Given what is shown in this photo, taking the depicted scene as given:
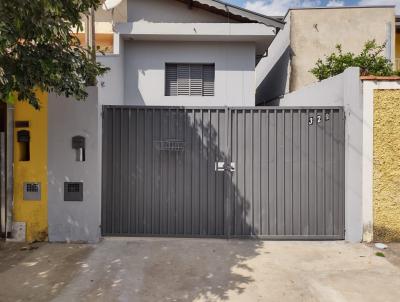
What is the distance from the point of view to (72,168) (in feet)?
18.9

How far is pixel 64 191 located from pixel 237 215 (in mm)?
3116

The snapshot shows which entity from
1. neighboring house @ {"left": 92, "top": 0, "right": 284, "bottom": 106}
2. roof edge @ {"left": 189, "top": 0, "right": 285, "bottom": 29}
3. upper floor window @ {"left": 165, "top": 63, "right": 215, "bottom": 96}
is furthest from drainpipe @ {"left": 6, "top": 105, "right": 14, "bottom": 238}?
roof edge @ {"left": 189, "top": 0, "right": 285, "bottom": 29}

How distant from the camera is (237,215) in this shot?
600 cm

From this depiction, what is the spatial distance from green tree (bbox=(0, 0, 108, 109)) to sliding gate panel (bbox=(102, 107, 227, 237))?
1.24m

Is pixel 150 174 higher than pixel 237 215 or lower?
higher

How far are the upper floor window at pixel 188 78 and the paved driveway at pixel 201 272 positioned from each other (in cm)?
583

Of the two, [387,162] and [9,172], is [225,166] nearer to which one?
[387,162]

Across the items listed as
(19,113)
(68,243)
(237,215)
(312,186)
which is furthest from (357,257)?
(19,113)

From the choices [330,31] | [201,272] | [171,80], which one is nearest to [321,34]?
[330,31]

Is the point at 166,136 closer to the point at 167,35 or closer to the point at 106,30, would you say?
the point at 167,35

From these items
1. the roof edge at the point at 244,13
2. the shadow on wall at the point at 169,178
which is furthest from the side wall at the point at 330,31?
the shadow on wall at the point at 169,178

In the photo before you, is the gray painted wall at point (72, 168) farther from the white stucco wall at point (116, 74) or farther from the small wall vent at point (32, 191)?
the white stucco wall at point (116, 74)

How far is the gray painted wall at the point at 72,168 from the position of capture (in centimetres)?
573

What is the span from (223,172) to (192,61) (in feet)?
17.8
